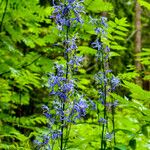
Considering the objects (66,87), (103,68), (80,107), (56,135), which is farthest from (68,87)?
(103,68)

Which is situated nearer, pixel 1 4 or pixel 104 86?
pixel 104 86

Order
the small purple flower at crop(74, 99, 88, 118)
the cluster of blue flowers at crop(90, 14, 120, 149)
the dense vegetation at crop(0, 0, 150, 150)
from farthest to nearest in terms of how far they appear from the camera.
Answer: the cluster of blue flowers at crop(90, 14, 120, 149)
the small purple flower at crop(74, 99, 88, 118)
the dense vegetation at crop(0, 0, 150, 150)

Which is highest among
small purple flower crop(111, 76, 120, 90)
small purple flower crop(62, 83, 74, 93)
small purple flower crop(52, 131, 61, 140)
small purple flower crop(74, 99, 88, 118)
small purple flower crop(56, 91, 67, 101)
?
small purple flower crop(111, 76, 120, 90)

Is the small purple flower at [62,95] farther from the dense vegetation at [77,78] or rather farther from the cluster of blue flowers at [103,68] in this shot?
the cluster of blue flowers at [103,68]

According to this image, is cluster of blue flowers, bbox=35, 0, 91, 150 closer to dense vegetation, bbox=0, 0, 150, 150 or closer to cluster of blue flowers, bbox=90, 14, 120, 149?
dense vegetation, bbox=0, 0, 150, 150

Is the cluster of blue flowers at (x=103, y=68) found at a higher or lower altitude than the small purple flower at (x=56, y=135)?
higher

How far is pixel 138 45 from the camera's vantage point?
48.0 feet

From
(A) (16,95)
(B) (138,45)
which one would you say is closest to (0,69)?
(A) (16,95)

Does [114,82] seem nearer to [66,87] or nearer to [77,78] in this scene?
[77,78]

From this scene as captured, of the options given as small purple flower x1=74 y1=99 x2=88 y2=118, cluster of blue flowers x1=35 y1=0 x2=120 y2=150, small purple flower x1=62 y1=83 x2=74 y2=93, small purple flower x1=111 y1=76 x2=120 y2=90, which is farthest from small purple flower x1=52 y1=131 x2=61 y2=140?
small purple flower x1=111 y1=76 x2=120 y2=90

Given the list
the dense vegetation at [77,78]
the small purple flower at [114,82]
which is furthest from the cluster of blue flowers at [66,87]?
the small purple flower at [114,82]

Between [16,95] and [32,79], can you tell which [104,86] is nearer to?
[32,79]

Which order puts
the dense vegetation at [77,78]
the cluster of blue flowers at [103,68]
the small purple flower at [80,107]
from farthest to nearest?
the cluster of blue flowers at [103,68] → the small purple flower at [80,107] → the dense vegetation at [77,78]

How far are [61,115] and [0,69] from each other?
2.51 metres
